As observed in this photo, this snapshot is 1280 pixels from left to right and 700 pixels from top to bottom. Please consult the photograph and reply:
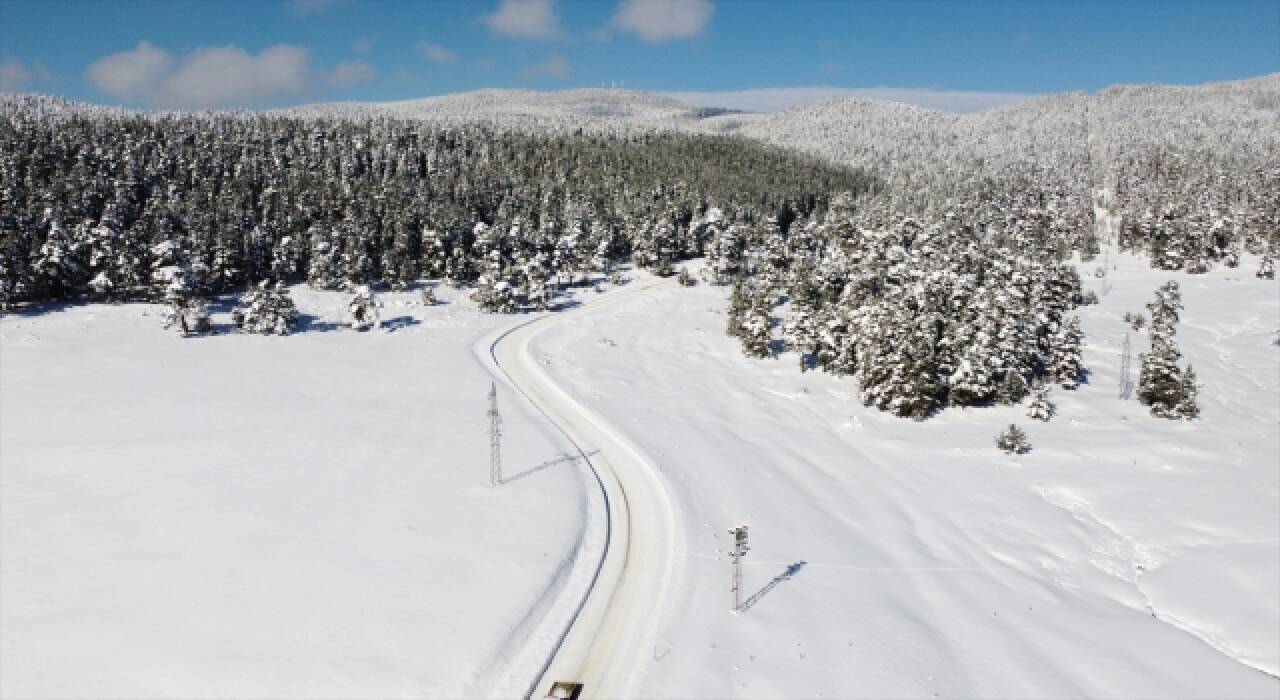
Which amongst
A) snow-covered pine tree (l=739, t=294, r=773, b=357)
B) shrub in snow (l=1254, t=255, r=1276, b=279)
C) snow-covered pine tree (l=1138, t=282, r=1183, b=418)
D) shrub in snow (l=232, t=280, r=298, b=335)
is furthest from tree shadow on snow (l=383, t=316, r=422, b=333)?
shrub in snow (l=1254, t=255, r=1276, b=279)

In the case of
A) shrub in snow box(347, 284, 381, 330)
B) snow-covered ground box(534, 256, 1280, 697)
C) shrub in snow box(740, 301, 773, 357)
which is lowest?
snow-covered ground box(534, 256, 1280, 697)

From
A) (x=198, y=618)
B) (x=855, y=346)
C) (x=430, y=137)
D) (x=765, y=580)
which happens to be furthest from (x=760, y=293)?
(x=430, y=137)

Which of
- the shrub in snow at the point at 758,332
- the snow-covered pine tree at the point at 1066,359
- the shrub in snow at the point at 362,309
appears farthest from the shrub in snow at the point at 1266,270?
the shrub in snow at the point at 362,309

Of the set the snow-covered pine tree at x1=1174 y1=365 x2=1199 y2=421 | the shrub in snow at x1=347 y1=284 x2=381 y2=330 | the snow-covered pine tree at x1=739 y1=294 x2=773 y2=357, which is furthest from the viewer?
the shrub in snow at x1=347 y1=284 x2=381 y2=330

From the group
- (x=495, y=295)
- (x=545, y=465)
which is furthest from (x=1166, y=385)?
(x=495, y=295)

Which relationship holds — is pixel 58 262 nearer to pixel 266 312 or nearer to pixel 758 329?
pixel 266 312

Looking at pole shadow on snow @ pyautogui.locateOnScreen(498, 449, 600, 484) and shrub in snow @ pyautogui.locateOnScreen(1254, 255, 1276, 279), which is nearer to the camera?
pole shadow on snow @ pyautogui.locateOnScreen(498, 449, 600, 484)

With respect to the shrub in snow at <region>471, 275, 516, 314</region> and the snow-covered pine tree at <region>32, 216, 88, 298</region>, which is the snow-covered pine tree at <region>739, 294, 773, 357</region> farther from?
the snow-covered pine tree at <region>32, 216, 88, 298</region>
